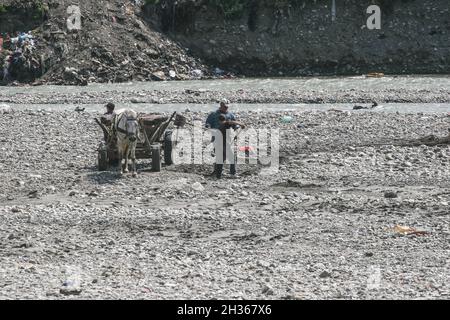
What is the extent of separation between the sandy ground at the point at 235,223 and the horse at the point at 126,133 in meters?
0.45

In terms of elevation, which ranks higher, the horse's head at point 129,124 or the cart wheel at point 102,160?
the horse's head at point 129,124

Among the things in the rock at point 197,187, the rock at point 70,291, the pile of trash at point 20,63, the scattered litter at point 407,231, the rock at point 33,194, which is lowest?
the rock at point 70,291

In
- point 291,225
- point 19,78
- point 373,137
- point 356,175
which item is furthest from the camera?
point 19,78

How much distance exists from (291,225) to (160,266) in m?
2.92

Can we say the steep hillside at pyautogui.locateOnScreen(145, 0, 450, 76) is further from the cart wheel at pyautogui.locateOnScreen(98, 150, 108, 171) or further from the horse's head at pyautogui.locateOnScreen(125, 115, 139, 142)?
the horse's head at pyautogui.locateOnScreen(125, 115, 139, 142)

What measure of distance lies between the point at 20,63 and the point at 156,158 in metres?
21.0

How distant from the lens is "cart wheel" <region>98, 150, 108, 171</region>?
20.2m

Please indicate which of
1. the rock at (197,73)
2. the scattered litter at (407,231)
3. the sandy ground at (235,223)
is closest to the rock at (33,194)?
the sandy ground at (235,223)

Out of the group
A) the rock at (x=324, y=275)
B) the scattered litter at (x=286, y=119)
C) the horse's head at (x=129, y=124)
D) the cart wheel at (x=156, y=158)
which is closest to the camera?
the rock at (x=324, y=275)

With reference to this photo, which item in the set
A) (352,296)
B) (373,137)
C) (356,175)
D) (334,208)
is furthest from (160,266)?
(373,137)

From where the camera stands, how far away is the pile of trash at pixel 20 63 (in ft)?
131

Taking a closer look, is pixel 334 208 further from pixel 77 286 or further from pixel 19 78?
pixel 19 78

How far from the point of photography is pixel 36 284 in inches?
510

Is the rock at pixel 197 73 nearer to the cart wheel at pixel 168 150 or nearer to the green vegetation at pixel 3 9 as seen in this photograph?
the green vegetation at pixel 3 9
